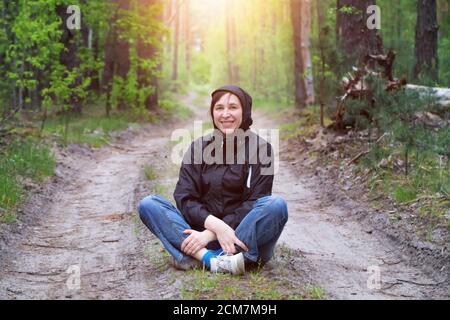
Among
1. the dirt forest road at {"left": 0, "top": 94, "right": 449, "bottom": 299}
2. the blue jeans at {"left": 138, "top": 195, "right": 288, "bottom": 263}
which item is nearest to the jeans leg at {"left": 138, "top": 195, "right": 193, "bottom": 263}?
the blue jeans at {"left": 138, "top": 195, "right": 288, "bottom": 263}

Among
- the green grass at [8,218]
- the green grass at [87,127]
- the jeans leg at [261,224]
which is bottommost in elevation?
the green grass at [8,218]

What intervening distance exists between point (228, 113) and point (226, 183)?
0.57 metres

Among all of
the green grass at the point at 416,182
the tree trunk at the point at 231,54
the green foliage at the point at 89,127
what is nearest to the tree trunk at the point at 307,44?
the green foliage at the point at 89,127

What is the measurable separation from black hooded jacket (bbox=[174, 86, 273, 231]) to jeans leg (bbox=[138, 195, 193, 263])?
0.10m

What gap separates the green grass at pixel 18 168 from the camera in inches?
278

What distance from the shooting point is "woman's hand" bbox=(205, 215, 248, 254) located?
456 cm

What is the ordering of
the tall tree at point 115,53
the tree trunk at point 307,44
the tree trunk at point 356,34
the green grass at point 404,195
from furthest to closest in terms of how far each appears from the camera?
the tree trunk at point 307,44
the tall tree at point 115,53
the tree trunk at point 356,34
the green grass at point 404,195

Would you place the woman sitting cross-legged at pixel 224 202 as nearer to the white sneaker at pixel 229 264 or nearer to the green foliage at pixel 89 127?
the white sneaker at pixel 229 264

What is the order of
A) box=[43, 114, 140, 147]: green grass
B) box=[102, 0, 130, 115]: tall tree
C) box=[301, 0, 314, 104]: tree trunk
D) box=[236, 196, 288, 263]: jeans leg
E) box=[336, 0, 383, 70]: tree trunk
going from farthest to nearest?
box=[301, 0, 314, 104]: tree trunk → box=[102, 0, 130, 115]: tall tree → box=[43, 114, 140, 147]: green grass → box=[336, 0, 383, 70]: tree trunk → box=[236, 196, 288, 263]: jeans leg

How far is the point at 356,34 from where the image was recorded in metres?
11.2

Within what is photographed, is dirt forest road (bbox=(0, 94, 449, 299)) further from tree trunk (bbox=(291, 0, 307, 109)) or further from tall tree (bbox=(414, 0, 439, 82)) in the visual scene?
tree trunk (bbox=(291, 0, 307, 109))

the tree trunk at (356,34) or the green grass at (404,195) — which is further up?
the tree trunk at (356,34)

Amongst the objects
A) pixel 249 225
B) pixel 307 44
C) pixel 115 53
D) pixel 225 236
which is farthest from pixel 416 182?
pixel 307 44

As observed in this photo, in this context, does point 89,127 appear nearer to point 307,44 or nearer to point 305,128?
point 305,128
